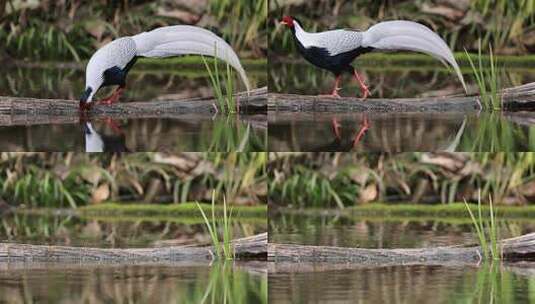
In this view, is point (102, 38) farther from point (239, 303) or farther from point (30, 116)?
point (239, 303)

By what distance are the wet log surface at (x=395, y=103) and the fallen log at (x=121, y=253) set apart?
650mm

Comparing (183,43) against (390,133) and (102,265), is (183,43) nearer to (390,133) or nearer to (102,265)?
(390,133)

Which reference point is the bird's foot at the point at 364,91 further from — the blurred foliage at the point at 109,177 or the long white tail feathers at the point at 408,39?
the blurred foliage at the point at 109,177

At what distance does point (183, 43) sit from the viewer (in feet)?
23.1

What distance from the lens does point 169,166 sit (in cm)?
729

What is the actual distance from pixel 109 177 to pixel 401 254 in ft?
5.27

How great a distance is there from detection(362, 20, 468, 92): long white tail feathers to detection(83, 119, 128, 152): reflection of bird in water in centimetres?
119

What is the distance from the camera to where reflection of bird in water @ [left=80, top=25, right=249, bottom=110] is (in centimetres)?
686

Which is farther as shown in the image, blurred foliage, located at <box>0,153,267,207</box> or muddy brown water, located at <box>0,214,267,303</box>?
blurred foliage, located at <box>0,153,267,207</box>

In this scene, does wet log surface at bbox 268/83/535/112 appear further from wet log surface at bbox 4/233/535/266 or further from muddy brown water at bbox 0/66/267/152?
wet log surface at bbox 4/233/535/266

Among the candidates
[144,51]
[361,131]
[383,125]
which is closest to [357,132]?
[361,131]

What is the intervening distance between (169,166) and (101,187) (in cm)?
36

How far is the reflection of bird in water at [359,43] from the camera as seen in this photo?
6.78m

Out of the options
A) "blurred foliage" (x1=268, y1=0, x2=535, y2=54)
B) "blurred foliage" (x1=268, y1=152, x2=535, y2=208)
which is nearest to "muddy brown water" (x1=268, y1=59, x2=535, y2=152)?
"blurred foliage" (x1=268, y1=0, x2=535, y2=54)
